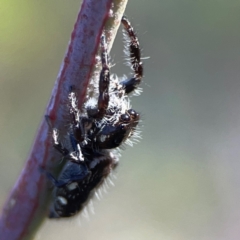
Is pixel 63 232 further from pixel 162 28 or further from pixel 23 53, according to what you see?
pixel 162 28

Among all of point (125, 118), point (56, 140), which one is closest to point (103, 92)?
point (125, 118)

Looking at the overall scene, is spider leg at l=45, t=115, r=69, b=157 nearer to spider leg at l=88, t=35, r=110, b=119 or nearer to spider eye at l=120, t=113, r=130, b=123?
spider leg at l=88, t=35, r=110, b=119

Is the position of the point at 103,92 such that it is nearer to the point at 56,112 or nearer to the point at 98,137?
the point at 98,137

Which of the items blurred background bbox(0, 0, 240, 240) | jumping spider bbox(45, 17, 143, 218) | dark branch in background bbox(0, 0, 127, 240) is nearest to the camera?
dark branch in background bbox(0, 0, 127, 240)

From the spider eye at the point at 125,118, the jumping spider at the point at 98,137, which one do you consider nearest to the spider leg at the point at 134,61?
the jumping spider at the point at 98,137

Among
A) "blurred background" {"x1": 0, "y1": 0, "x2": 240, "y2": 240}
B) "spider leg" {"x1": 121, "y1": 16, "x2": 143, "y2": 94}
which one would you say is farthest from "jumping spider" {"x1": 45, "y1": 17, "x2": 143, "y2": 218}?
"blurred background" {"x1": 0, "y1": 0, "x2": 240, "y2": 240}

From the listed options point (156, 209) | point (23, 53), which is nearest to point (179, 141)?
point (156, 209)
